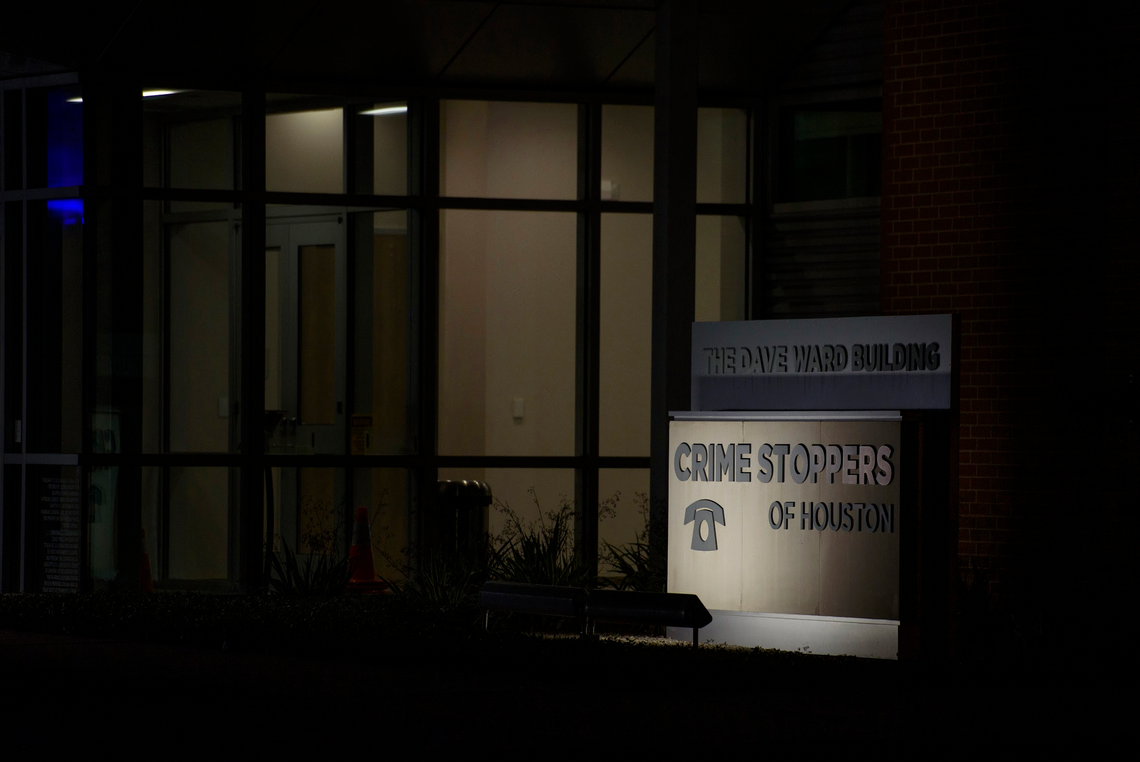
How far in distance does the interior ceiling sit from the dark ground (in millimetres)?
6096

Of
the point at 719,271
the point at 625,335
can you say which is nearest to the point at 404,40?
the point at 625,335

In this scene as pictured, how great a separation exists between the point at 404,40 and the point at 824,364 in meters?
5.67

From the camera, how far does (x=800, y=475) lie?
10469mm

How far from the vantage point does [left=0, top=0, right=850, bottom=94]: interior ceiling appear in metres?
13.3

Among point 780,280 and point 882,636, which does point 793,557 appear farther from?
point 780,280

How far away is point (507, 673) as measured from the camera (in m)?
8.84

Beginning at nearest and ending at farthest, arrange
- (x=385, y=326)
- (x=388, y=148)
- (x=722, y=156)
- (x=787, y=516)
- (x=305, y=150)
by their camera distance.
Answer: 1. (x=787, y=516)
2. (x=305, y=150)
3. (x=388, y=148)
4. (x=385, y=326)
5. (x=722, y=156)

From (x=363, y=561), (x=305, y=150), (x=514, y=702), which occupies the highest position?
(x=305, y=150)

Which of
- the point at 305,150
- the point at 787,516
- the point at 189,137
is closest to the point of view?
the point at 787,516

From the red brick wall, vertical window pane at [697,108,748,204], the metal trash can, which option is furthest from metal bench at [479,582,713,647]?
vertical window pane at [697,108,748,204]

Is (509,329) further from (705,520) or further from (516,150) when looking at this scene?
(705,520)

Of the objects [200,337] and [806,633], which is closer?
[806,633]

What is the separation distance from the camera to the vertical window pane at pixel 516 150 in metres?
15.0

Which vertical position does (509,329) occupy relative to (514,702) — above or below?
above
